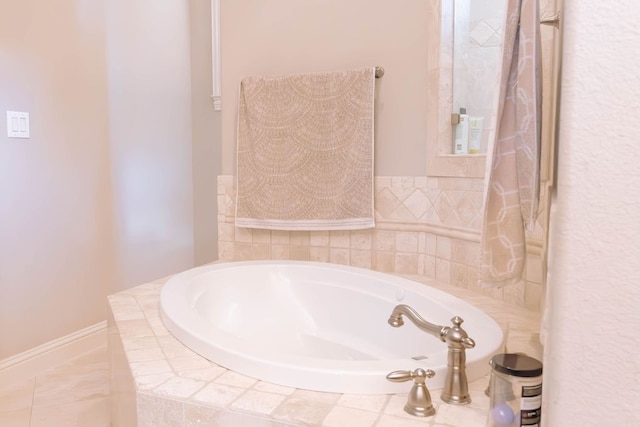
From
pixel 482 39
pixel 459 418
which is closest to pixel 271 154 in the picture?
pixel 482 39

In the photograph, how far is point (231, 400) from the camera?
1.04 metres

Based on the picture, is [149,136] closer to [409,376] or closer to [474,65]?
[474,65]

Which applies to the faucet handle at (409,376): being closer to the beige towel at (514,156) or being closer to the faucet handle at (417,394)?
the faucet handle at (417,394)

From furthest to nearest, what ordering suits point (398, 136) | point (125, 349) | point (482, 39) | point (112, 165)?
point (112, 165)
point (398, 136)
point (482, 39)
point (125, 349)

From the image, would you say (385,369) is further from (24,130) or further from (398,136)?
(24,130)

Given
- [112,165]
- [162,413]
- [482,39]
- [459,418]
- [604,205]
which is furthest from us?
[112,165]

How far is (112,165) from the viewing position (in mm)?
2777

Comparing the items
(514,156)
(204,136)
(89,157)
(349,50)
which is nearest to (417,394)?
(514,156)

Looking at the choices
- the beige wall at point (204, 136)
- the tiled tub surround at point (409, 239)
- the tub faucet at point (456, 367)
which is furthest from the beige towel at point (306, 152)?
the tub faucet at point (456, 367)

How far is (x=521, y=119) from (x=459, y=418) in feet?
1.99

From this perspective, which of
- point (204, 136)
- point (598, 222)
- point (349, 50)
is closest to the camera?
point (598, 222)

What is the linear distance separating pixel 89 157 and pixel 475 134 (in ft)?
6.44

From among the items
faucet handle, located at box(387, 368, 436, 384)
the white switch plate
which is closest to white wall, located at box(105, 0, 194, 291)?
the white switch plate

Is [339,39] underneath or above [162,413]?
above
